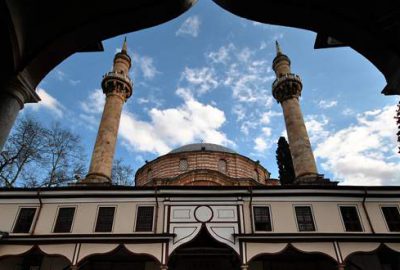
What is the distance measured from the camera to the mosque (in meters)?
13.0

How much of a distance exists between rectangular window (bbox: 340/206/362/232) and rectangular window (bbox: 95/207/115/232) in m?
11.1

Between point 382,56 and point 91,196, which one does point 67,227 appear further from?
point 382,56

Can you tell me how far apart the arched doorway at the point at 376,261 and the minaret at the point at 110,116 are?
1451cm

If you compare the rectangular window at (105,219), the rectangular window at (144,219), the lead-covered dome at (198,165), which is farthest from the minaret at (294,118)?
the rectangular window at (105,219)

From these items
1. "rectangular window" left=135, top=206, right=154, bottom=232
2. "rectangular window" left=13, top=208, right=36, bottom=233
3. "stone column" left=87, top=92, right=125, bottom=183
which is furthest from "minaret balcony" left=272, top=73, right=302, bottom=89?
"rectangular window" left=13, top=208, right=36, bottom=233

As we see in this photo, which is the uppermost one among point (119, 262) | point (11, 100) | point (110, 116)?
point (110, 116)

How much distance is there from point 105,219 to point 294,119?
49.6 ft

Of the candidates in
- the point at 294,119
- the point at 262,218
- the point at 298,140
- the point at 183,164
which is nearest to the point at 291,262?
the point at 262,218

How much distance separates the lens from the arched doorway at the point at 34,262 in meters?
14.3

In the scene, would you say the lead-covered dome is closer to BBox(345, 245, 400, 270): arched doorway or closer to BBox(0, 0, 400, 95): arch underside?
BBox(345, 245, 400, 270): arched doorway

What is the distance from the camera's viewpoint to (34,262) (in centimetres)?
1448

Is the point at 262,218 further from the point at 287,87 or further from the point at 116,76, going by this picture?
the point at 116,76

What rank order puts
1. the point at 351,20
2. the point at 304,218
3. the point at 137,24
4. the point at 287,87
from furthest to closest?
the point at 287,87, the point at 304,218, the point at 137,24, the point at 351,20

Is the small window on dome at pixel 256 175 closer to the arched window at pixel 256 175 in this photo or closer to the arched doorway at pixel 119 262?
the arched window at pixel 256 175
